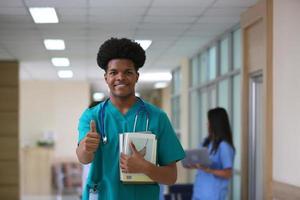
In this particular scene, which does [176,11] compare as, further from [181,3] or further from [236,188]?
[236,188]

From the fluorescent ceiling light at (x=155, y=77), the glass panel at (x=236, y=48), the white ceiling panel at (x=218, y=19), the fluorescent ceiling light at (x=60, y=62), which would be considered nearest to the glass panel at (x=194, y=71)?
the fluorescent ceiling light at (x=60, y=62)

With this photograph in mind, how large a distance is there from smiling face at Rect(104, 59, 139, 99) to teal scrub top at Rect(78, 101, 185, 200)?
8cm

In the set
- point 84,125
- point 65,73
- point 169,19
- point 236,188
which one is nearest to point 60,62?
point 65,73

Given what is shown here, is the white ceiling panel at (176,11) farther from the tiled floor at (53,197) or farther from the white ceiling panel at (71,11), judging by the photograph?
the tiled floor at (53,197)

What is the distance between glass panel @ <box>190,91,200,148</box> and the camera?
9.16 m

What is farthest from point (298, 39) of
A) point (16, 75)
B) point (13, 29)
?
point (16, 75)

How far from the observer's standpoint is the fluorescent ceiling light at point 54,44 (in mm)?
7652

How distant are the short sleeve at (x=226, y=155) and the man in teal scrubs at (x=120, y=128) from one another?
9.68 feet

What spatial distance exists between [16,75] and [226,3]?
18.8 ft

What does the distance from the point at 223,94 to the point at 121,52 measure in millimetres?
5571

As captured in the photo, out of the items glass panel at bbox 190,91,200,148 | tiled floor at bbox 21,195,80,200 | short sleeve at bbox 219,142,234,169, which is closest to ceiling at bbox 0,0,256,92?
glass panel at bbox 190,91,200,148

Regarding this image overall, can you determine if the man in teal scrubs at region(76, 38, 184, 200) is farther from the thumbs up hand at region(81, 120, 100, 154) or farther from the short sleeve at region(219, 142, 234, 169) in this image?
the short sleeve at region(219, 142, 234, 169)

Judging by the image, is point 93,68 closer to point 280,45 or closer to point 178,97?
point 178,97

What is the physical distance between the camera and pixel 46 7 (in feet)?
17.7
